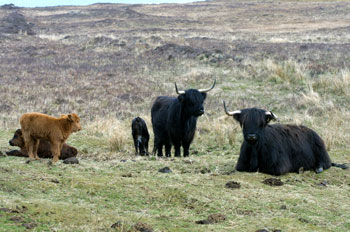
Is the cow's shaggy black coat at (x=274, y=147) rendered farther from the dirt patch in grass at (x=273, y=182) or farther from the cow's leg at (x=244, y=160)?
the dirt patch in grass at (x=273, y=182)

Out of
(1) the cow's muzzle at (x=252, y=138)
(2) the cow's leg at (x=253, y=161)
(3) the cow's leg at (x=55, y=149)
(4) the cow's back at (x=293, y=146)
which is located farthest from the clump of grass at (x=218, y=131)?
(3) the cow's leg at (x=55, y=149)

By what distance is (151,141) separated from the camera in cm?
1364

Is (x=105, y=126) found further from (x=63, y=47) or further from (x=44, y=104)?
(x=63, y=47)

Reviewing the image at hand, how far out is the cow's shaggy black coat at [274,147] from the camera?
8930 millimetres

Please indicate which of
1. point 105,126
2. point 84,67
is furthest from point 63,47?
point 105,126

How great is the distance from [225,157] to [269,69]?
1218cm

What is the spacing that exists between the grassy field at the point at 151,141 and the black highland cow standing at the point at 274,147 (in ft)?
0.93

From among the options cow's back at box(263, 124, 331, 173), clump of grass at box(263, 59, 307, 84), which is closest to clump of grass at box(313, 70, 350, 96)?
clump of grass at box(263, 59, 307, 84)

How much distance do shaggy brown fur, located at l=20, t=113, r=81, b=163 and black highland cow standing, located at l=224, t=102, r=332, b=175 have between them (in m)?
2.81

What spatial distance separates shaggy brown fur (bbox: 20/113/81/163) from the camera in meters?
8.86

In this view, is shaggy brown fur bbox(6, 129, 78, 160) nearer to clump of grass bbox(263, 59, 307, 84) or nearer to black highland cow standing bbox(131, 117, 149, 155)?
black highland cow standing bbox(131, 117, 149, 155)

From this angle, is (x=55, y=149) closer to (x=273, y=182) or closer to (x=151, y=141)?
(x=273, y=182)

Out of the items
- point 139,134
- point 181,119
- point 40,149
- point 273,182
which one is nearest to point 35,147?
point 40,149

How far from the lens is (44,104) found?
17406 mm
